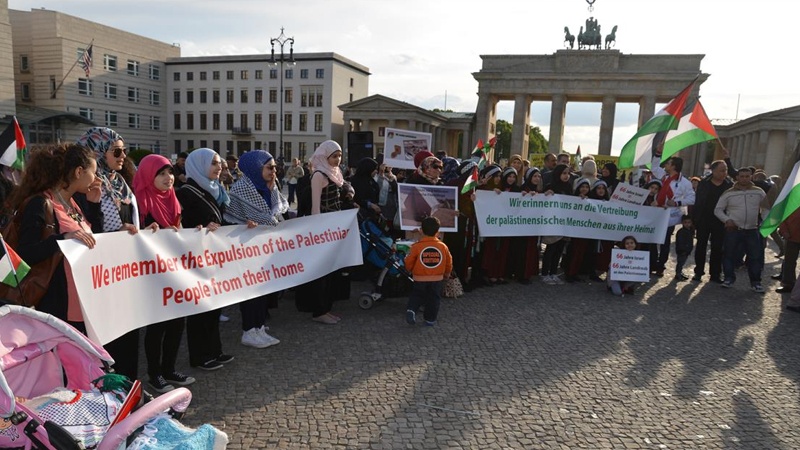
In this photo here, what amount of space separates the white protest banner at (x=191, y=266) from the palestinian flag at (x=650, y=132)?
6.33 m

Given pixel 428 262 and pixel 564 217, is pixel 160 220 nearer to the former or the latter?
pixel 428 262

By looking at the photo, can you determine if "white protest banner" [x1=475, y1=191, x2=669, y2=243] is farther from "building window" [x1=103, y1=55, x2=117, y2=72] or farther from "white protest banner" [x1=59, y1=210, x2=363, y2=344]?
"building window" [x1=103, y1=55, x2=117, y2=72]

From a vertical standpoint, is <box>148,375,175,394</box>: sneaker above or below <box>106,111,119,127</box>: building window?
below

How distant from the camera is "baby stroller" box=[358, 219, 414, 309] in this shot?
7.14 m

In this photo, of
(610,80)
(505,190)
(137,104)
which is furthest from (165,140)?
(505,190)

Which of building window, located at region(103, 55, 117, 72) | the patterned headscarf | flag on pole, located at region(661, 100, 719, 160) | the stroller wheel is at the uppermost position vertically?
building window, located at region(103, 55, 117, 72)

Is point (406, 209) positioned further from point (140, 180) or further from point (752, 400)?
point (752, 400)

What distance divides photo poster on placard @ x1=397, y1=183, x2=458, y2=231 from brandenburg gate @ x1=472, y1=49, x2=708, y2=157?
2004 inches

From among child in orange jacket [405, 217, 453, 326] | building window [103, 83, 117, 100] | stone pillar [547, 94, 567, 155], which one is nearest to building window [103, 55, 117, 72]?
building window [103, 83, 117, 100]

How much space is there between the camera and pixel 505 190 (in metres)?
8.86

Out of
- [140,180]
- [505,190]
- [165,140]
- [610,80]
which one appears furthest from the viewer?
[165,140]

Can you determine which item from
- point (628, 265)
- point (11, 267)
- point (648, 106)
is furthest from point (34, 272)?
point (648, 106)

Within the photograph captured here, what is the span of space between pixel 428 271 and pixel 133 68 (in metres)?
77.3

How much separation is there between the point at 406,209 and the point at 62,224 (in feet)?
15.8
